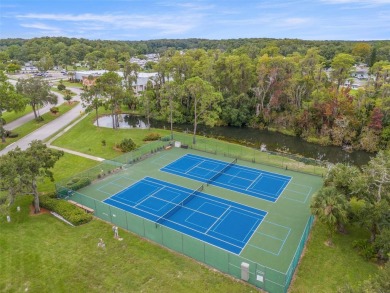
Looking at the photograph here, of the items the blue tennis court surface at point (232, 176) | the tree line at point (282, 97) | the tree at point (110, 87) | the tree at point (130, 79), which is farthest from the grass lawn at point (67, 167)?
the tree at point (130, 79)

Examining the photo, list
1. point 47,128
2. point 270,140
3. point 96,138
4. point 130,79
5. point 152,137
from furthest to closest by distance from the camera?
point 130,79, point 270,140, point 47,128, point 152,137, point 96,138

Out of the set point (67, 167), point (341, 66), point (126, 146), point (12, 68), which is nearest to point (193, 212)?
point (67, 167)

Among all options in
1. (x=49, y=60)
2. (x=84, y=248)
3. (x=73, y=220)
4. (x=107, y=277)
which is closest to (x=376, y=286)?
(x=107, y=277)

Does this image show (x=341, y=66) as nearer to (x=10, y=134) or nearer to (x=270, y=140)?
(x=270, y=140)

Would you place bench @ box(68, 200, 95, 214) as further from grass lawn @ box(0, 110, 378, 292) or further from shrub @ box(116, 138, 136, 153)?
shrub @ box(116, 138, 136, 153)

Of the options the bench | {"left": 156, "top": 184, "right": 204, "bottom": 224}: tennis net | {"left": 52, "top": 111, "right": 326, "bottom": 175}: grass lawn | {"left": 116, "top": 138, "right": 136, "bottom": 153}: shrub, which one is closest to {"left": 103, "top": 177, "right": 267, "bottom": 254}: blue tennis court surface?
{"left": 156, "top": 184, "right": 204, "bottom": 224}: tennis net

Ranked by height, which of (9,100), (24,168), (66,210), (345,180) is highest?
(9,100)

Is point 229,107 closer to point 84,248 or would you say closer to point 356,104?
point 356,104
